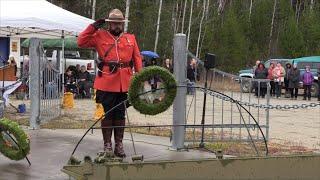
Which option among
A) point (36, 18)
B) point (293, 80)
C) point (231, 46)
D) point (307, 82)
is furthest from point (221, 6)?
point (36, 18)

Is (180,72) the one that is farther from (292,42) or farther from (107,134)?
(292,42)

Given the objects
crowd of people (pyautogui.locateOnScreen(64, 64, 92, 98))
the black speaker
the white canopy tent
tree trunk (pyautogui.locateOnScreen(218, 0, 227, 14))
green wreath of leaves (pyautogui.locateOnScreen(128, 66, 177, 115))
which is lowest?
crowd of people (pyautogui.locateOnScreen(64, 64, 92, 98))

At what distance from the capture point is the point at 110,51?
7.43 m

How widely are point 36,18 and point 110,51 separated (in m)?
9.67

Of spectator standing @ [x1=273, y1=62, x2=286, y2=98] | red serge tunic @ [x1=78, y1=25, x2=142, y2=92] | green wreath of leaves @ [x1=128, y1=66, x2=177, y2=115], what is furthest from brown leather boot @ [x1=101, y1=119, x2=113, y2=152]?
spectator standing @ [x1=273, y1=62, x2=286, y2=98]

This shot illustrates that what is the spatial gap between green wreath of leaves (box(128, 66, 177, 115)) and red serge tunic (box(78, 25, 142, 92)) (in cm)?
62

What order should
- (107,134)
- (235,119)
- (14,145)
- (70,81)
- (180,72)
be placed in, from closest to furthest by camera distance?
(14,145) → (107,134) → (180,72) → (235,119) → (70,81)

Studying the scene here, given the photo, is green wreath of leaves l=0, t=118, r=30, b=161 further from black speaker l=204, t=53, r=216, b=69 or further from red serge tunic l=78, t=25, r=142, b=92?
black speaker l=204, t=53, r=216, b=69

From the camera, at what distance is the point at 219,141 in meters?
9.88

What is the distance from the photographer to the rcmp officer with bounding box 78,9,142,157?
24.3ft

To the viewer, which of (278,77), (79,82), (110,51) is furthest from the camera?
(278,77)

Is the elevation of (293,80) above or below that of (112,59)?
below

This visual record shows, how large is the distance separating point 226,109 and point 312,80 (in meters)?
14.0

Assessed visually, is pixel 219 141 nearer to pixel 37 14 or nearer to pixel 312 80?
pixel 37 14
